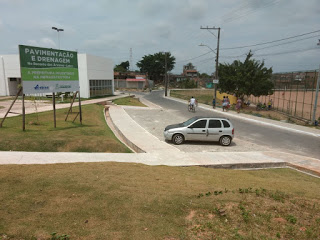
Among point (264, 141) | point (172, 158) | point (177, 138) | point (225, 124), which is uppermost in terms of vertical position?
point (225, 124)

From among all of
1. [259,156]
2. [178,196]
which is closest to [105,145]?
[178,196]

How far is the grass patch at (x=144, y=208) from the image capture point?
3699mm

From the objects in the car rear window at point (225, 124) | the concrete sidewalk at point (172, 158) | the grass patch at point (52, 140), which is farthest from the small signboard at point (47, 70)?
the car rear window at point (225, 124)

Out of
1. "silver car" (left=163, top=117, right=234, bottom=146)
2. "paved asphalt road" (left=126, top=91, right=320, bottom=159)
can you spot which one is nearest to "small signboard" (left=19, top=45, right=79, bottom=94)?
"paved asphalt road" (left=126, top=91, right=320, bottom=159)

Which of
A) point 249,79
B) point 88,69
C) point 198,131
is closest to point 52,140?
point 198,131

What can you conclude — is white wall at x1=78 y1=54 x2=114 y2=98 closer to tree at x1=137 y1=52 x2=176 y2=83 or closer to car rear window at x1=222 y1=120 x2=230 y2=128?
car rear window at x1=222 y1=120 x2=230 y2=128

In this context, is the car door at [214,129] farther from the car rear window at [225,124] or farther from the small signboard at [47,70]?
the small signboard at [47,70]

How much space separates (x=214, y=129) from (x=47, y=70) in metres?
9.12

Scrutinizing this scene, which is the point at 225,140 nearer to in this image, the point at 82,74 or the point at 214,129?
the point at 214,129

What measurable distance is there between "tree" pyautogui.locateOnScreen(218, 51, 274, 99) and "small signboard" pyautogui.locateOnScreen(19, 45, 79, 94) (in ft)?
82.4

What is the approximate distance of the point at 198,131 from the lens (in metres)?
12.4

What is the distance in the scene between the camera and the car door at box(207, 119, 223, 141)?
1247 cm

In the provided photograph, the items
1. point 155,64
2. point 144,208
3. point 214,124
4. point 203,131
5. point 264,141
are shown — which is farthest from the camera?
point 155,64

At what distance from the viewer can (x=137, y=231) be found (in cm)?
367
